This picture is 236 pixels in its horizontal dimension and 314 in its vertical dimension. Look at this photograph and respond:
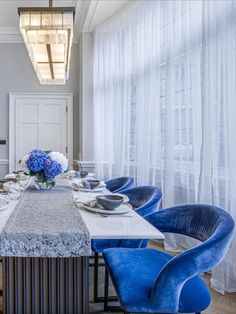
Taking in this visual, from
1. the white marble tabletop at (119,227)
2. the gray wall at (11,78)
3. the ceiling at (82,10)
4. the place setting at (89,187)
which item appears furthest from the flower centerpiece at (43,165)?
the gray wall at (11,78)

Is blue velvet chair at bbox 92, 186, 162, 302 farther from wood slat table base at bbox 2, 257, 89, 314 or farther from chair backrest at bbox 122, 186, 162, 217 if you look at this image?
wood slat table base at bbox 2, 257, 89, 314

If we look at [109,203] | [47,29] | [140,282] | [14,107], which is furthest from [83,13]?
[140,282]

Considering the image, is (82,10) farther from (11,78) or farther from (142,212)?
(142,212)

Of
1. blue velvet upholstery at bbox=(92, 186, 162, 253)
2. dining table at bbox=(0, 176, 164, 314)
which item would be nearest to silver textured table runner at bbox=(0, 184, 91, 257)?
dining table at bbox=(0, 176, 164, 314)

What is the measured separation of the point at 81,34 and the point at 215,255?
15.9ft

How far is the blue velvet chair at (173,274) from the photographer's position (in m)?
1.20

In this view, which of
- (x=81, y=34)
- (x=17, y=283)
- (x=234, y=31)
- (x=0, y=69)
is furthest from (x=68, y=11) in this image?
(x=0, y=69)

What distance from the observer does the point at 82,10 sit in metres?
4.53

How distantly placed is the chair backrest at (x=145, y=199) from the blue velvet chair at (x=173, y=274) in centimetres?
45

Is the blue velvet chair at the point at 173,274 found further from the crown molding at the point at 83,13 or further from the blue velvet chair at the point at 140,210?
the crown molding at the point at 83,13

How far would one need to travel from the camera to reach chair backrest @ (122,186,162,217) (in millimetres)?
2033

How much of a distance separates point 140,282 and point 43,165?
1.24 meters

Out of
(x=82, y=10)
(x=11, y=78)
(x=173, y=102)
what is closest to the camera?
(x=173, y=102)

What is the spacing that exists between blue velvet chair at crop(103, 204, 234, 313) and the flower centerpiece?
885 mm
